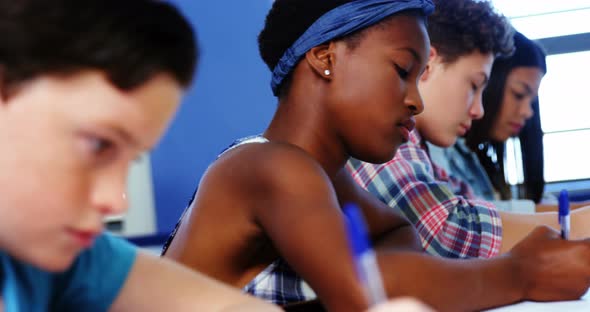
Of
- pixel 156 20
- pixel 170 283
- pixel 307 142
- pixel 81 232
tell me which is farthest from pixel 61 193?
pixel 307 142

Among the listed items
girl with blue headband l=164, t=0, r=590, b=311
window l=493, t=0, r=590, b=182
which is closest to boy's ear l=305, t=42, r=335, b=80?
girl with blue headband l=164, t=0, r=590, b=311

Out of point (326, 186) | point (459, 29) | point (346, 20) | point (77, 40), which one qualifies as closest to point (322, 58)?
point (346, 20)

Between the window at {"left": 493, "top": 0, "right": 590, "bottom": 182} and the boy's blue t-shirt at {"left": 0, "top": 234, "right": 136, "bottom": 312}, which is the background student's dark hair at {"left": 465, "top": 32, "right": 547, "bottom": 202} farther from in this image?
the boy's blue t-shirt at {"left": 0, "top": 234, "right": 136, "bottom": 312}

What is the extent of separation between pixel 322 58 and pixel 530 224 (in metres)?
0.61

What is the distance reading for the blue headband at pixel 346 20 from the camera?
101 cm

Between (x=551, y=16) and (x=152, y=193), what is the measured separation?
5.72ft

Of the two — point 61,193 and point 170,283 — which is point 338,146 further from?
point 61,193

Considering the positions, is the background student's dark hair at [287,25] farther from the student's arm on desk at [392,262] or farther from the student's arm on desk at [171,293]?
the student's arm on desk at [171,293]

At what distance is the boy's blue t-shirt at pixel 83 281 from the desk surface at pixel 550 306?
50cm

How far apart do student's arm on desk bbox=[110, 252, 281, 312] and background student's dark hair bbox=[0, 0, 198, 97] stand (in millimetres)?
255

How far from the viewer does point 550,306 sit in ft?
3.21

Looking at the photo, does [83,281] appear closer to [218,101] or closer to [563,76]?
[218,101]

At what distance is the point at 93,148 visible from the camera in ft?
1.69

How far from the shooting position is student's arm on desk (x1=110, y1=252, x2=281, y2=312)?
2.32ft
